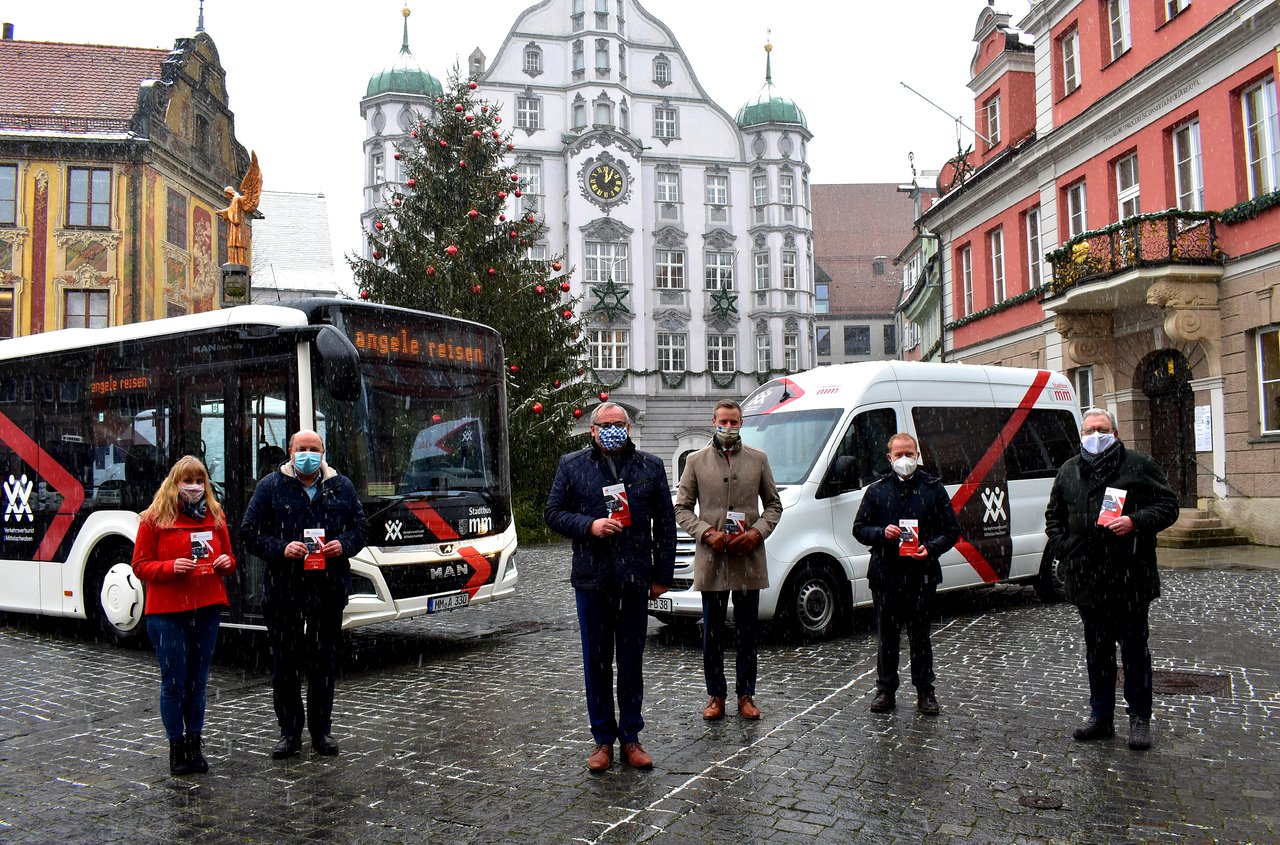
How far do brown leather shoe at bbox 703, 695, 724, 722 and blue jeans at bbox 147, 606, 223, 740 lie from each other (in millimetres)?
2895

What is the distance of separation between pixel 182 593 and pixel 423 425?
141 inches

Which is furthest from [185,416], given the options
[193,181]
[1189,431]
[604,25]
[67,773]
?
[604,25]

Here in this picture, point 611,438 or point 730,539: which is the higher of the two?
point 611,438

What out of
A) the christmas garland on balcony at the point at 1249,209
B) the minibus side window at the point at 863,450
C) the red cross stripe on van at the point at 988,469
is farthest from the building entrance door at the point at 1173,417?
the minibus side window at the point at 863,450

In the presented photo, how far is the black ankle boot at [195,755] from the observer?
19.3 ft

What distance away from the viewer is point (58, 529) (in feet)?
34.7

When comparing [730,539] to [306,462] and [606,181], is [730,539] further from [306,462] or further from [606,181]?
[606,181]

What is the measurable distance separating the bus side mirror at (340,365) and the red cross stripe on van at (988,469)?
5712 mm

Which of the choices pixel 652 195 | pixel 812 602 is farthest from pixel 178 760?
pixel 652 195

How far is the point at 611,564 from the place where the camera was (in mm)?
5766

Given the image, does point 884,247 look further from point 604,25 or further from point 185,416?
point 185,416

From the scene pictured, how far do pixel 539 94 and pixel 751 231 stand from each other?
1285 cm

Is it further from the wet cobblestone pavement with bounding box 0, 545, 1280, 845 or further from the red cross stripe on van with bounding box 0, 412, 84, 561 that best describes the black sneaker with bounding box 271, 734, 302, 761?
the red cross stripe on van with bounding box 0, 412, 84, 561

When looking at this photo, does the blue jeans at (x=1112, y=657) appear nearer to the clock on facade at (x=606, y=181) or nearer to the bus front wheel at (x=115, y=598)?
the bus front wheel at (x=115, y=598)
